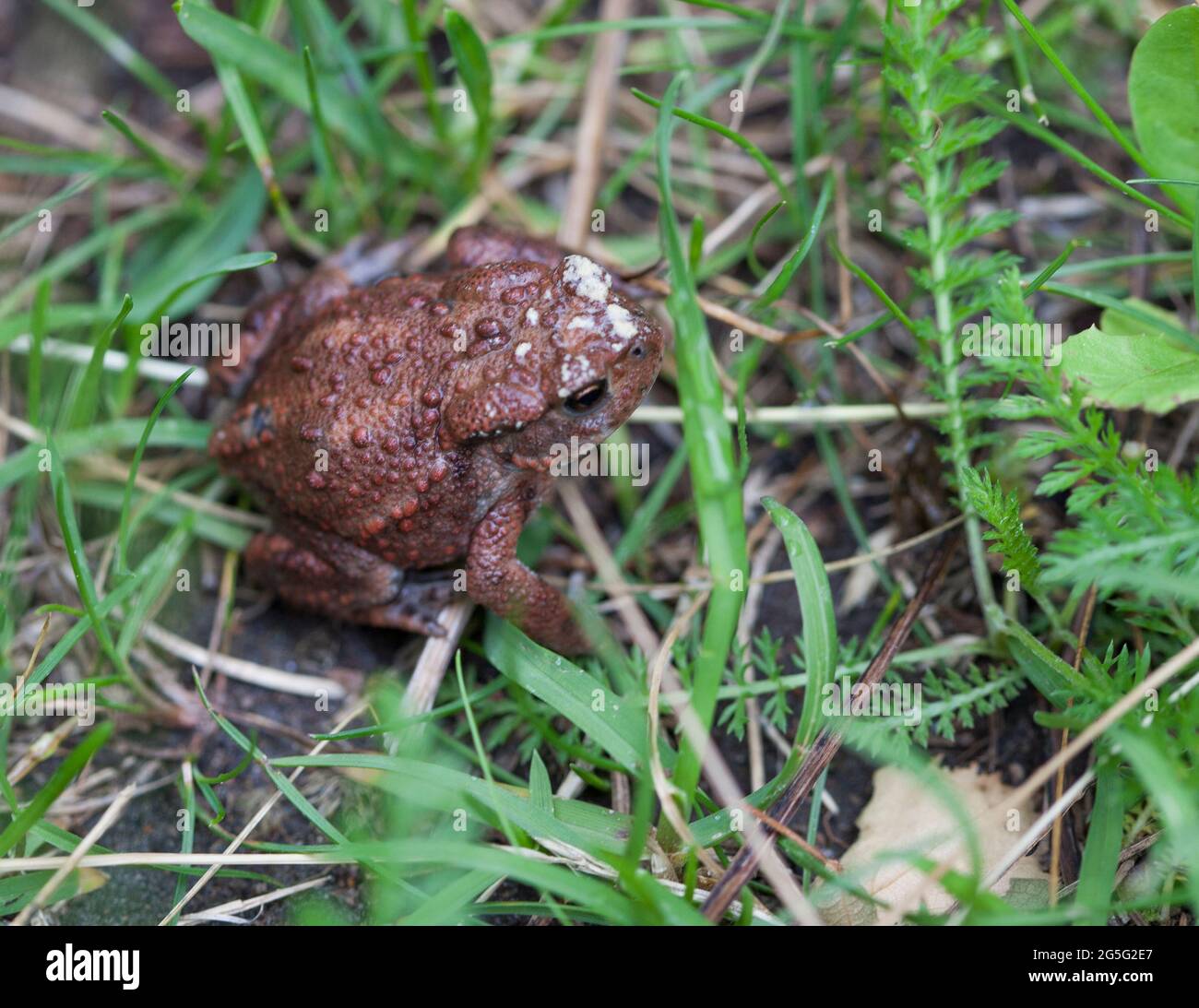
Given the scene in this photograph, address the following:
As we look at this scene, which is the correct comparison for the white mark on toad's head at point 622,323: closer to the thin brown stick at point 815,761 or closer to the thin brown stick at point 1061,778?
the thin brown stick at point 815,761

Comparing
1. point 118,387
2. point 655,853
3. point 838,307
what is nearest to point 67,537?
point 118,387

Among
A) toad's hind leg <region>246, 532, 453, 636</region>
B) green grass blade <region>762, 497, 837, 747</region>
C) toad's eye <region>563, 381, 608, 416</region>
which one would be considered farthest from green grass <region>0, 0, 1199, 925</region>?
toad's eye <region>563, 381, 608, 416</region>

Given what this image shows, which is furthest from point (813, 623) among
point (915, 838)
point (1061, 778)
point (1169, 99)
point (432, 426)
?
point (1169, 99)

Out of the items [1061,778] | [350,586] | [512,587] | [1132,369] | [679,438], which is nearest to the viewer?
[1061,778]

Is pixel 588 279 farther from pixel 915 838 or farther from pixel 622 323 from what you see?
pixel 915 838

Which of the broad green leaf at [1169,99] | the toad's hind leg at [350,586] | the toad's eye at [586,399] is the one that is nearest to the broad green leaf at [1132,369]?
the broad green leaf at [1169,99]
